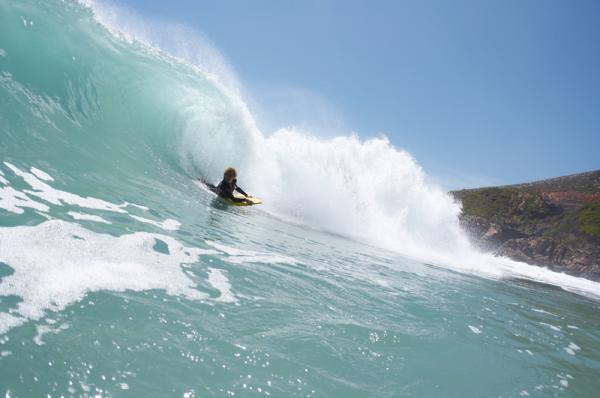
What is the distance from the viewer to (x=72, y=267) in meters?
3.24

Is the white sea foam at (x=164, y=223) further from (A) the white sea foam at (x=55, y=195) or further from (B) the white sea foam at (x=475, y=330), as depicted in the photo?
(B) the white sea foam at (x=475, y=330)

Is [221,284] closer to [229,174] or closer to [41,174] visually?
[41,174]

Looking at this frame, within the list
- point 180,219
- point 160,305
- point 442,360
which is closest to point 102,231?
point 160,305

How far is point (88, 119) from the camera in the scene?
11664 millimetres

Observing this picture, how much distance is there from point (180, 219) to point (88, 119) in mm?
7047

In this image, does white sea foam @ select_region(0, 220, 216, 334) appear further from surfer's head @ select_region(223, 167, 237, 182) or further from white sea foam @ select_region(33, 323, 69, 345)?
surfer's head @ select_region(223, 167, 237, 182)

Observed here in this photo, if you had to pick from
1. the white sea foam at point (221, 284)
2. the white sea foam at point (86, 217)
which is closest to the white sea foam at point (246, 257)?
the white sea foam at point (221, 284)

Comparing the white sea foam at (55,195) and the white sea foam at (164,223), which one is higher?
the white sea foam at (55,195)

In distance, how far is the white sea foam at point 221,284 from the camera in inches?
147

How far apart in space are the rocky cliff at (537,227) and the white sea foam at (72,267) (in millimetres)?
54632

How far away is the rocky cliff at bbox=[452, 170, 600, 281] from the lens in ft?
158

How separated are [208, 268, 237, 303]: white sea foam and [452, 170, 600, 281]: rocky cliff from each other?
53869mm

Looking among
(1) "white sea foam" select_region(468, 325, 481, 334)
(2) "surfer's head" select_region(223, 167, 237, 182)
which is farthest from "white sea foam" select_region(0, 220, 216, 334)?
(2) "surfer's head" select_region(223, 167, 237, 182)

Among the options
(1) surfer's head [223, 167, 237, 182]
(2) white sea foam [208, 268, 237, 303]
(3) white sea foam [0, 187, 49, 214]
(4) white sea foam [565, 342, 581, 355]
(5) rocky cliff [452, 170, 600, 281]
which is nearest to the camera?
(2) white sea foam [208, 268, 237, 303]
